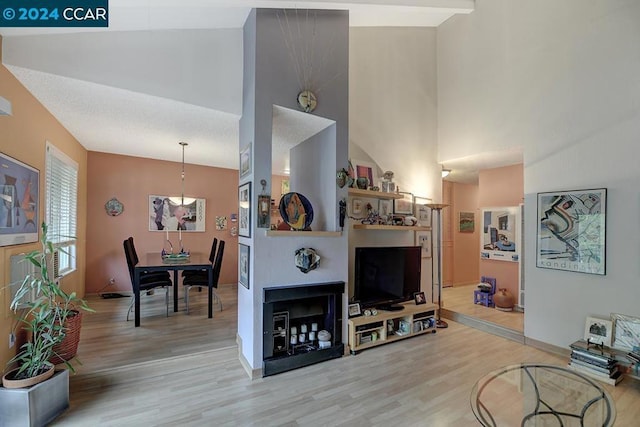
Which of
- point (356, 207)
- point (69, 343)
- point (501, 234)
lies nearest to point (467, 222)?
point (501, 234)

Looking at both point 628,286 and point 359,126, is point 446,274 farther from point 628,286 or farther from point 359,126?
point 359,126

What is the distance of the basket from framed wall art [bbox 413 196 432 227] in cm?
427

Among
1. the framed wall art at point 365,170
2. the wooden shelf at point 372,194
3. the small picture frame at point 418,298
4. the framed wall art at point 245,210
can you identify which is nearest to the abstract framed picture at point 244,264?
the framed wall art at point 245,210

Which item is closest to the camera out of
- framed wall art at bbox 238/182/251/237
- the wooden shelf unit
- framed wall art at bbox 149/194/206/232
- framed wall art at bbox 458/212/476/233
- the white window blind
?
framed wall art at bbox 238/182/251/237

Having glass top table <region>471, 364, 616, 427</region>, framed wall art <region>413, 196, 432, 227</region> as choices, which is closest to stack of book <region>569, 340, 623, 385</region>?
glass top table <region>471, 364, 616, 427</region>

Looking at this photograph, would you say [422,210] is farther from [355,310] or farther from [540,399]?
[540,399]

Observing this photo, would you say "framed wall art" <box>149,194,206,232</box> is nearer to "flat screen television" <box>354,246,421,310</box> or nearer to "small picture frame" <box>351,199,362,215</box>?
"small picture frame" <box>351,199,362,215</box>

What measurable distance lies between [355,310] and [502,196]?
141 inches

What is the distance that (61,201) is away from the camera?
12.6ft

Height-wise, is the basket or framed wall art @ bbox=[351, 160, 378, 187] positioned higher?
framed wall art @ bbox=[351, 160, 378, 187]

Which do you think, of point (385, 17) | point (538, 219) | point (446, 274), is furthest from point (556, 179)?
point (446, 274)

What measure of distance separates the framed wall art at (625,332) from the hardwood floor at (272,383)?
32cm

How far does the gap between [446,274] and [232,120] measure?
536 centimetres

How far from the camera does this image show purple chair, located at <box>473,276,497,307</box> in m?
Result: 4.78
